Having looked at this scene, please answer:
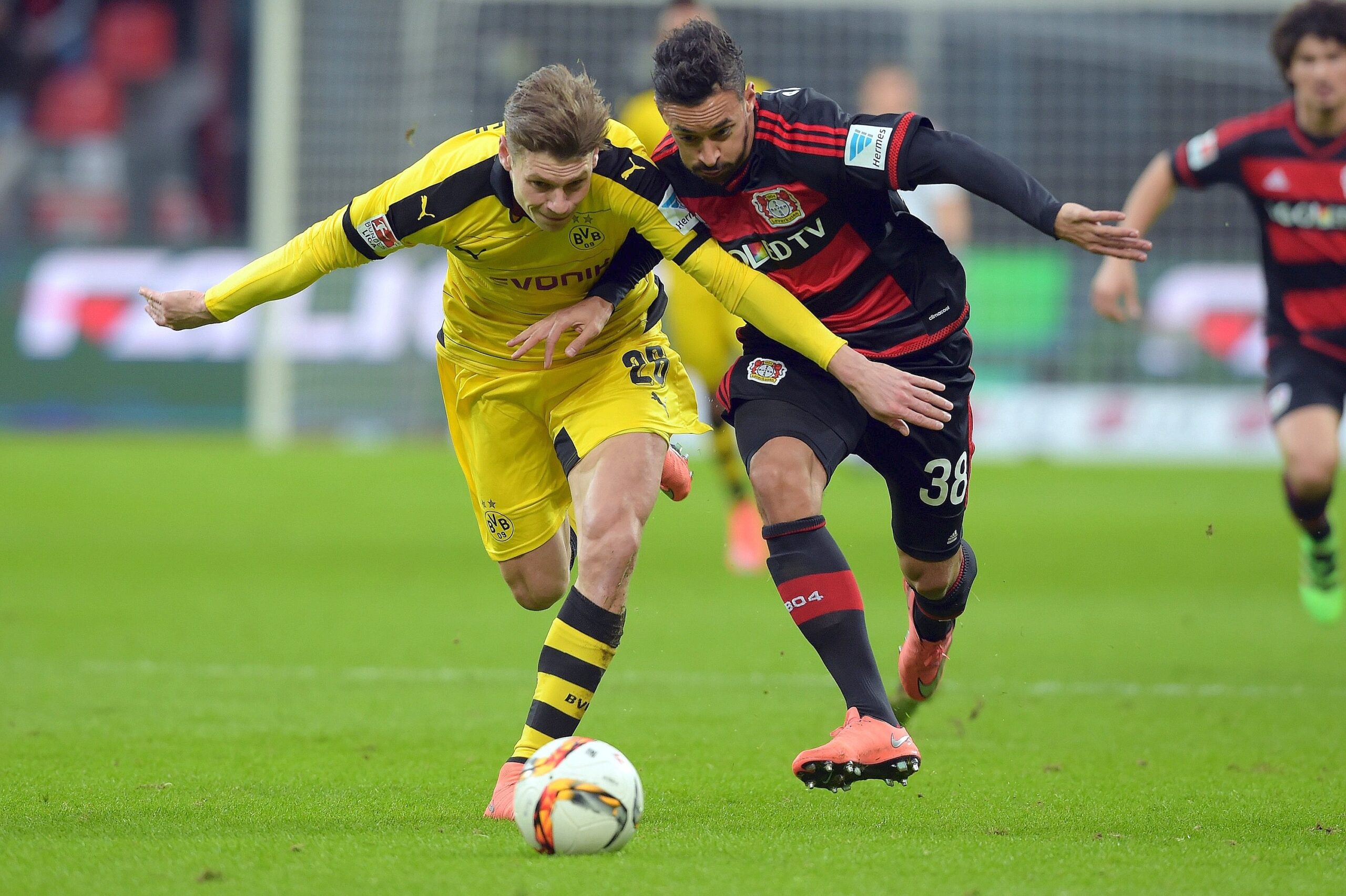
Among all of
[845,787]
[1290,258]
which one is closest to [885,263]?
[845,787]

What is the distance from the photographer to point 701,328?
30.8 feet

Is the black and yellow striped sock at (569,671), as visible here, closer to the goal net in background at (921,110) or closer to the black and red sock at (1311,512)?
the black and red sock at (1311,512)

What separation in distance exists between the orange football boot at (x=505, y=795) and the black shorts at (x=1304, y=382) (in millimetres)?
3989

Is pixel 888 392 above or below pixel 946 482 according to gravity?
above

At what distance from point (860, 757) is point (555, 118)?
1.73 metres

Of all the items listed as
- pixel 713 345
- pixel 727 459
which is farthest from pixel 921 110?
pixel 727 459

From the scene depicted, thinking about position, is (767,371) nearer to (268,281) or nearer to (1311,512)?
(268,281)

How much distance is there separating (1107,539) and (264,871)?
8709mm

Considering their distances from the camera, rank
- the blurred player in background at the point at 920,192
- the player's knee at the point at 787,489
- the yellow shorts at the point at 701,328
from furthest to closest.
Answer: the yellow shorts at the point at 701,328 → the blurred player in background at the point at 920,192 → the player's knee at the point at 787,489

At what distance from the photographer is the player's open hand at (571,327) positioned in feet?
15.5

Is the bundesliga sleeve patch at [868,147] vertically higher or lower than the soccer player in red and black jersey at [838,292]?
higher

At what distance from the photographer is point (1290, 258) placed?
6.96 meters

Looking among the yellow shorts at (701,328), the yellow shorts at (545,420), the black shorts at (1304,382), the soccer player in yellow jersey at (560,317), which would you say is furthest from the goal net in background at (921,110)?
the soccer player in yellow jersey at (560,317)

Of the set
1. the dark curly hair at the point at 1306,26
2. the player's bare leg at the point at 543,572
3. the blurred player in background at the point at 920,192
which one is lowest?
the player's bare leg at the point at 543,572
